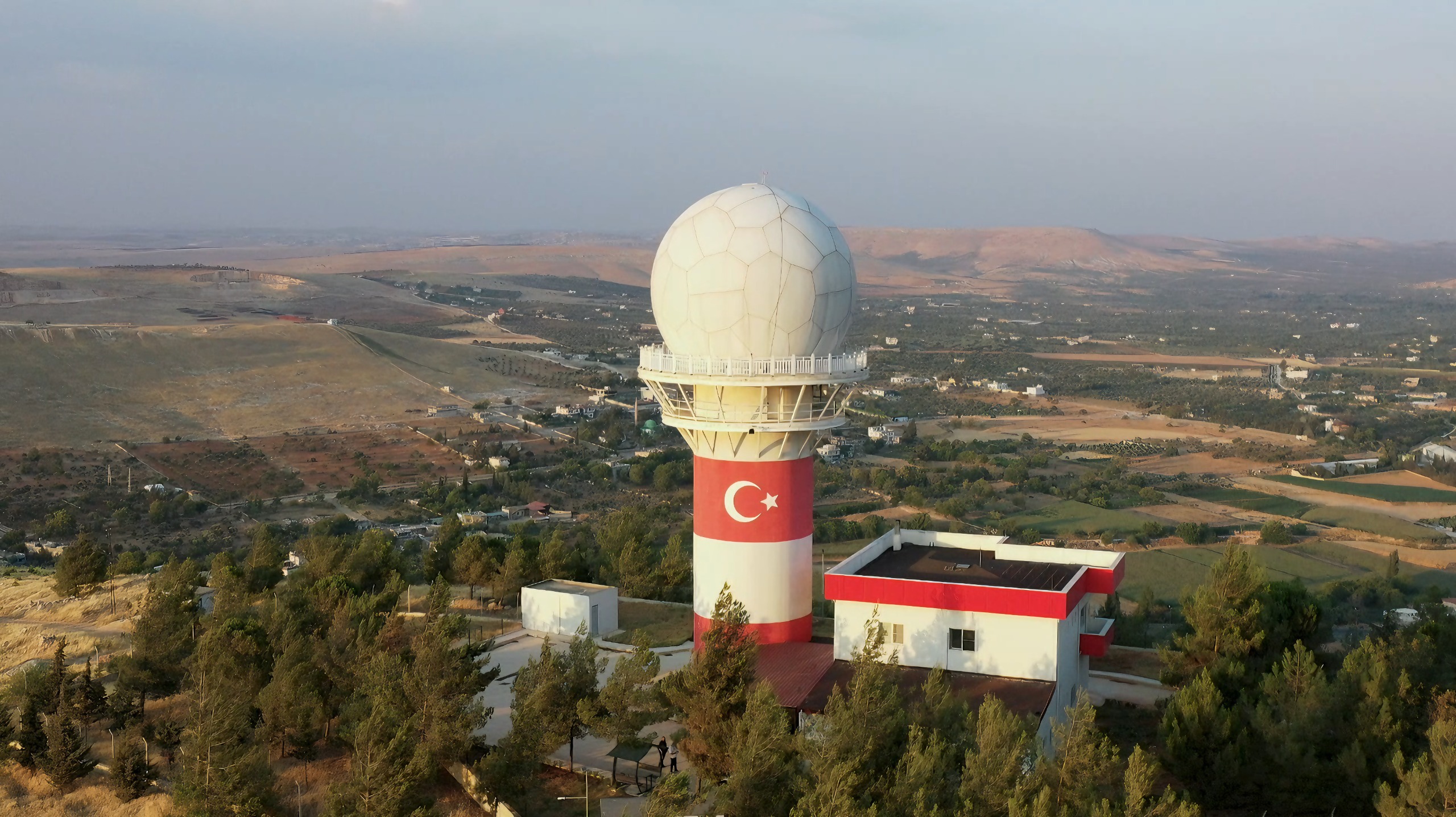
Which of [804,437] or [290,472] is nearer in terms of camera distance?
[804,437]

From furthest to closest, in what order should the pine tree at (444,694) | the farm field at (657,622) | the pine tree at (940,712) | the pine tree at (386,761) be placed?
the farm field at (657,622), the pine tree at (444,694), the pine tree at (940,712), the pine tree at (386,761)

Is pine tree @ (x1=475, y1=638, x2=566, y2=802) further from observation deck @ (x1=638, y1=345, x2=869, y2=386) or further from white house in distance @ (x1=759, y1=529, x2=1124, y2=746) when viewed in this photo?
observation deck @ (x1=638, y1=345, x2=869, y2=386)

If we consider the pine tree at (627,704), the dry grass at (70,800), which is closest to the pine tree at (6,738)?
the dry grass at (70,800)

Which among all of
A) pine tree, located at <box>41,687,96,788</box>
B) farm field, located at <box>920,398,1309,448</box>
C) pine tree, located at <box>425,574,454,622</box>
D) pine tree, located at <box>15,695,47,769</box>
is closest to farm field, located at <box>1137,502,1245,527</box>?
farm field, located at <box>920,398,1309,448</box>

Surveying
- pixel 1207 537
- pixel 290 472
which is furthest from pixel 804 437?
pixel 290 472

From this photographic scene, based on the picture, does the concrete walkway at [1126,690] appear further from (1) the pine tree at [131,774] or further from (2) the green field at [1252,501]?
(2) the green field at [1252,501]

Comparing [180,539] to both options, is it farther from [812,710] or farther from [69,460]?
[812,710]
